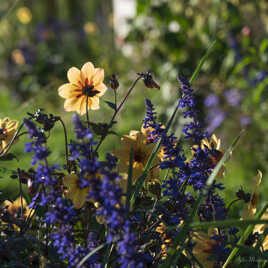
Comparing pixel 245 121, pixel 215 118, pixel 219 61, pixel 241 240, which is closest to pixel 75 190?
pixel 241 240

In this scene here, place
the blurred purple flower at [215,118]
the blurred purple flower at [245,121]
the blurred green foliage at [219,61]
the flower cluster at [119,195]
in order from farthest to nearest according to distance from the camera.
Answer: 1. the blurred purple flower at [215,118]
2. the blurred purple flower at [245,121]
3. the blurred green foliage at [219,61]
4. the flower cluster at [119,195]

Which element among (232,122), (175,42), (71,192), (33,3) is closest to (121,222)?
(71,192)

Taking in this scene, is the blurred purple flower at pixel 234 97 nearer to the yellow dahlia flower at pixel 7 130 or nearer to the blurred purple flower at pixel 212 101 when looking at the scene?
the blurred purple flower at pixel 212 101

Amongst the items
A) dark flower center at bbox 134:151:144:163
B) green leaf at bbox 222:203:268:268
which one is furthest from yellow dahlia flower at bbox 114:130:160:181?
green leaf at bbox 222:203:268:268

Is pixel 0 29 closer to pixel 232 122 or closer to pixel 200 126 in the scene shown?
pixel 232 122

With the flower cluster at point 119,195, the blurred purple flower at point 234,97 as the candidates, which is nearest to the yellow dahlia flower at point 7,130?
the flower cluster at point 119,195

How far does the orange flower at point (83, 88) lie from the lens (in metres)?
0.85

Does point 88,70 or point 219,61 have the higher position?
point 219,61

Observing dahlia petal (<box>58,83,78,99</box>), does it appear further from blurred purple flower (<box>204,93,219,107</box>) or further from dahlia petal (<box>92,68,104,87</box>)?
blurred purple flower (<box>204,93,219,107</box>)

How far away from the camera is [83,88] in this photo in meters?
0.87

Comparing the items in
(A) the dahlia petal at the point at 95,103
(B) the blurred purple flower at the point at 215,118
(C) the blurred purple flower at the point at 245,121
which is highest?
(B) the blurred purple flower at the point at 215,118

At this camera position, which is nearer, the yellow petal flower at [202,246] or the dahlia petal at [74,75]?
the yellow petal flower at [202,246]

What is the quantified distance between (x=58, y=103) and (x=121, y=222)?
4524 mm

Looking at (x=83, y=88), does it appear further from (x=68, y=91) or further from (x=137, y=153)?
(x=137, y=153)
